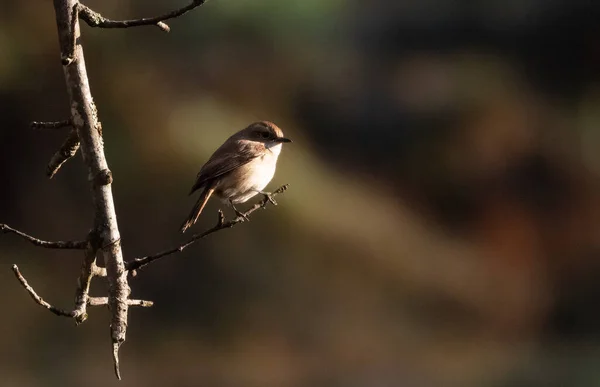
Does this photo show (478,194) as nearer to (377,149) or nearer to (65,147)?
(377,149)

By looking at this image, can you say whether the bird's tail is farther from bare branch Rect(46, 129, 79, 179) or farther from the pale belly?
bare branch Rect(46, 129, 79, 179)

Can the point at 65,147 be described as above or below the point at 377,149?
above

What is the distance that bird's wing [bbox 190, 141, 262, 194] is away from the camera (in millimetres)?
5676

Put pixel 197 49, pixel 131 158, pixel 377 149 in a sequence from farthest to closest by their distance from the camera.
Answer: pixel 377 149 < pixel 197 49 < pixel 131 158

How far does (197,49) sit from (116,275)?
49.3 feet

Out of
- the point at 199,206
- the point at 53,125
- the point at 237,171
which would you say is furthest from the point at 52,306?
the point at 237,171

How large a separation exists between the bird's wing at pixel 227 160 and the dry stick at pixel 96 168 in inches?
119

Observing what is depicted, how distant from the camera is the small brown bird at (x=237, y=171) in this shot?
5684mm

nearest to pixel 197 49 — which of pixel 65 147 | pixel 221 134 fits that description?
pixel 221 134

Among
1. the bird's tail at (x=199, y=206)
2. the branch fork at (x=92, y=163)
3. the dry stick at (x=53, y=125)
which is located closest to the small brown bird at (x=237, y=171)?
the bird's tail at (x=199, y=206)

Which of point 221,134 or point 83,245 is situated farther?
point 221,134

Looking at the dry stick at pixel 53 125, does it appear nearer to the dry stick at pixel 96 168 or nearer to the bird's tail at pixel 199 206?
the dry stick at pixel 96 168

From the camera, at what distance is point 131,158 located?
1547 cm

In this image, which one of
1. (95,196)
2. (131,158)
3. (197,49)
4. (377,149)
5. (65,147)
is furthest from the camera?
(377,149)
